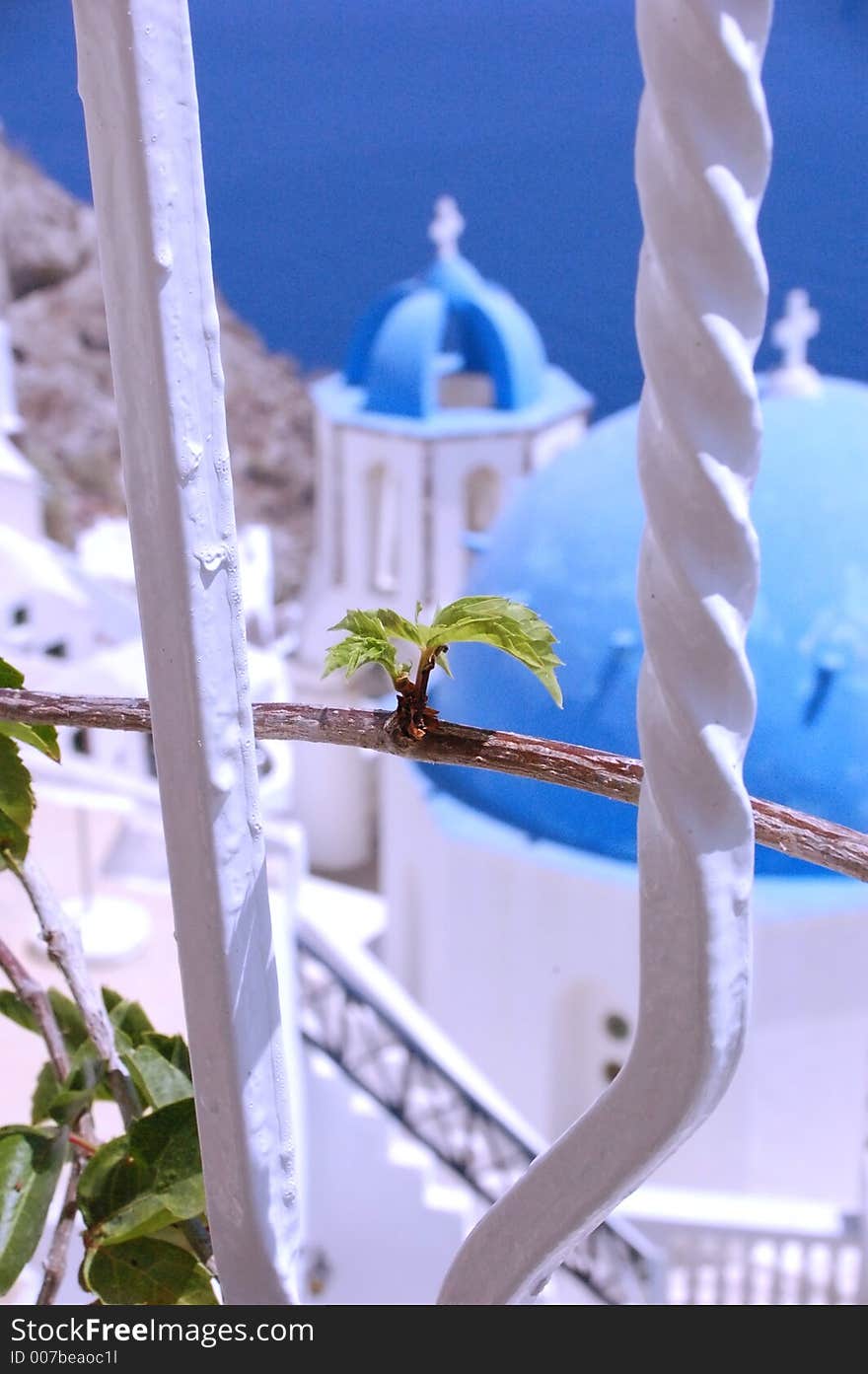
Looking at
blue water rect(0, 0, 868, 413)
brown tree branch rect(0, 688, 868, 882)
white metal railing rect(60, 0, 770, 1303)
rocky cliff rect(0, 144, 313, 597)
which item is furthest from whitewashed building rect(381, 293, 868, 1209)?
rocky cliff rect(0, 144, 313, 597)

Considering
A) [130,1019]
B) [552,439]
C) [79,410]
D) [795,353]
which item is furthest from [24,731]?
[79,410]

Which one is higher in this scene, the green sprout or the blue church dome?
the blue church dome

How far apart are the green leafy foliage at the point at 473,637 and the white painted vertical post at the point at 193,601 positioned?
90 mm

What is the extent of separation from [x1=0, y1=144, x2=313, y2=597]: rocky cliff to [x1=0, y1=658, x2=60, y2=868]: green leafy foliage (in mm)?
18960

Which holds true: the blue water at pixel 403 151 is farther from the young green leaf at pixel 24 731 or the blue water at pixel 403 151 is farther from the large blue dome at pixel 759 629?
the young green leaf at pixel 24 731

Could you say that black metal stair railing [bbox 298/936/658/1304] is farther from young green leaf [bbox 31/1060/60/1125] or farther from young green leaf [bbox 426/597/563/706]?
young green leaf [bbox 426/597/563/706]

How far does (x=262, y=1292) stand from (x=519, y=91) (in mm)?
17878

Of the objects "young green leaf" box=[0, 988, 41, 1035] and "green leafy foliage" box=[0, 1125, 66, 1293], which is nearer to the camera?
"green leafy foliage" box=[0, 1125, 66, 1293]

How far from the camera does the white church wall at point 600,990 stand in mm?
5004

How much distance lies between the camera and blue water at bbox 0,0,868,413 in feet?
54.2

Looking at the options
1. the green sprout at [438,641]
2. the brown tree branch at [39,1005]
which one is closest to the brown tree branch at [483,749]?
the green sprout at [438,641]

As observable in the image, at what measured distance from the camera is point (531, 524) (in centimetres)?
521

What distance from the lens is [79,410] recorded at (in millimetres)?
20672
